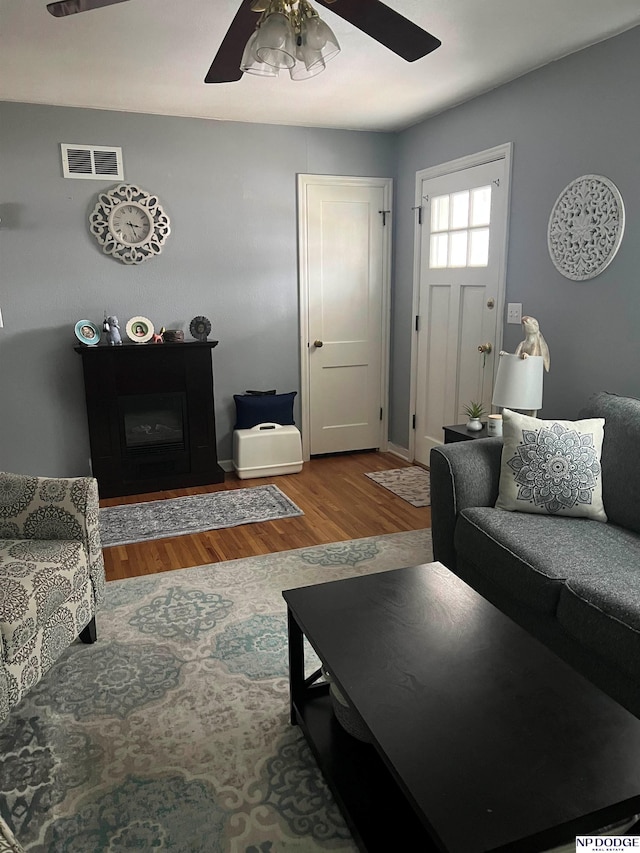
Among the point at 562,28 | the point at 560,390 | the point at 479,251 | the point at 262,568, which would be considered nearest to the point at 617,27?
the point at 562,28

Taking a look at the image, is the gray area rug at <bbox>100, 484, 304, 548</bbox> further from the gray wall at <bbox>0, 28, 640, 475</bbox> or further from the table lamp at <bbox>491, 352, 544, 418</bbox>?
the table lamp at <bbox>491, 352, 544, 418</bbox>

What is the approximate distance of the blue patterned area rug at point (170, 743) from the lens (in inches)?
65.0

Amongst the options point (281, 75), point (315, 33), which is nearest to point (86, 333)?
point (281, 75)

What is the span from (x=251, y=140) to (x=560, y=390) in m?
2.81

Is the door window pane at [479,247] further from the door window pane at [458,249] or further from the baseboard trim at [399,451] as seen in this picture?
the baseboard trim at [399,451]

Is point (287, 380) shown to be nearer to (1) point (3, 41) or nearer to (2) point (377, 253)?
(2) point (377, 253)

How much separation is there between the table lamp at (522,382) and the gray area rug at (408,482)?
1117 mm

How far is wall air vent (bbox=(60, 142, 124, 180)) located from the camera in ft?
13.3

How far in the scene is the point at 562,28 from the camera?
2.80 m

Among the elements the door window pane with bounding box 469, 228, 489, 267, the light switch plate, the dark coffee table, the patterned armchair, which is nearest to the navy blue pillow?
the door window pane with bounding box 469, 228, 489, 267

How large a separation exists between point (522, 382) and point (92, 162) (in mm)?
3113

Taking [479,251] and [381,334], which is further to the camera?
[381,334]

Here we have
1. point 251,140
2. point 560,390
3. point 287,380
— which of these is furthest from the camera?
point 287,380

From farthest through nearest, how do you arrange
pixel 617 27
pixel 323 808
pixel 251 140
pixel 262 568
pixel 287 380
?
pixel 287 380
pixel 251 140
pixel 262 568
pixel 617 27
pixel 323 808
